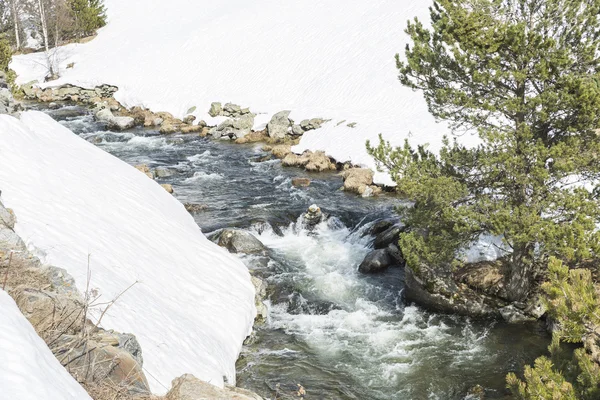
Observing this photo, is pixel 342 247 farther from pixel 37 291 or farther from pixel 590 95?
pixel 37 291

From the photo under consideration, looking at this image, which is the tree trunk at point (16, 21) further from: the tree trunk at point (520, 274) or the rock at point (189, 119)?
the tree trunk at point (520, 274)

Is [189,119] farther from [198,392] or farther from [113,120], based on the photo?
[198,392]

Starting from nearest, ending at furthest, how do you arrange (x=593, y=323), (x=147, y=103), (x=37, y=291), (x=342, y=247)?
(x=37, y=291) → (x=593, y=323) → (x=342, y=247) → (x=147, y=103)

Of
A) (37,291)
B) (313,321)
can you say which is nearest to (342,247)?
(313,321)

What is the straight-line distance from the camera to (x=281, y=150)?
26531mm

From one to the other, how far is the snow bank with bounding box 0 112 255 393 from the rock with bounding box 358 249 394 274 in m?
3.79

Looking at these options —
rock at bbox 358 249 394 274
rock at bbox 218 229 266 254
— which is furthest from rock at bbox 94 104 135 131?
rock at bbox 358 249 394 274

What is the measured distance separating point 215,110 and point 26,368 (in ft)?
104

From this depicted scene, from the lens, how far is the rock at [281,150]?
26250mm

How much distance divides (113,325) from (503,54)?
8.78m

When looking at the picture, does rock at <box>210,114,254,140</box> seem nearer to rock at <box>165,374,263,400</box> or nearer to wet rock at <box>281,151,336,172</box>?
wet rock at <box>281,151,336,172</box>

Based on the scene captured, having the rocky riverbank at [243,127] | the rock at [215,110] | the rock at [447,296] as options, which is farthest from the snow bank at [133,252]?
the rock at [215,110]

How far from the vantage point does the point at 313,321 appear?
→ 40.2 feet

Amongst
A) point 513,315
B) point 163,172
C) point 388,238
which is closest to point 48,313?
point 513,315
